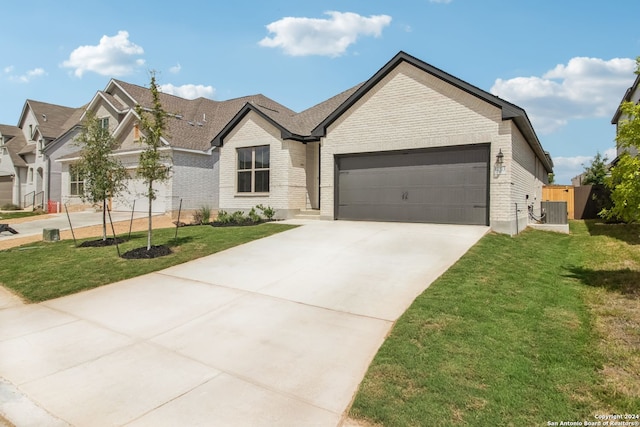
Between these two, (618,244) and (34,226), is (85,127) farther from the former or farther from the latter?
(618,244)

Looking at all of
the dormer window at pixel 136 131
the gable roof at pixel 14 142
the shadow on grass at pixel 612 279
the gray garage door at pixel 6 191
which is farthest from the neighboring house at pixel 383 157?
the gray garage door at pixel 6 191

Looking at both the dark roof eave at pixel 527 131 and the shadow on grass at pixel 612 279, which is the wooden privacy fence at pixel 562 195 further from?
the shadow on grass at pixel 612 279

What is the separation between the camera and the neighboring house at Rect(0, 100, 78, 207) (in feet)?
102

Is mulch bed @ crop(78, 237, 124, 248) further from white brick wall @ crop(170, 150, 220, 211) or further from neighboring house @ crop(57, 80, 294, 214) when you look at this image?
white brick wall @ crop(170, 150, 220, 211)

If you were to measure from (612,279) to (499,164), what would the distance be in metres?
5.75

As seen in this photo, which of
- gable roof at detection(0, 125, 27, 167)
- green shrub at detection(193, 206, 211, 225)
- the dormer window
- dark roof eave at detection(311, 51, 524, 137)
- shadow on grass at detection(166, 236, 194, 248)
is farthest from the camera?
gable roof at detection(0, 125, 27, 167)

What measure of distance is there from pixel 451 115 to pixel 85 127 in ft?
40.5

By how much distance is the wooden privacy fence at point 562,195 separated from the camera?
22703 millimetres

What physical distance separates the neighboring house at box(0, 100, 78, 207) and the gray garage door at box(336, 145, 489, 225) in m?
27.4

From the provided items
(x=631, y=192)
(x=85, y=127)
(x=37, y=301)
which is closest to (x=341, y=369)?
(x=631, y=192)

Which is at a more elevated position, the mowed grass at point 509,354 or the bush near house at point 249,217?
the bush near house at point 249,217

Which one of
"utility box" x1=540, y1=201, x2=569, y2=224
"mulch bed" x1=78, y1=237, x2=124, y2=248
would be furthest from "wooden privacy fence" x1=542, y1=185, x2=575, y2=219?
"mulch bed" x1=78, y1=237, x2=124, y2=248

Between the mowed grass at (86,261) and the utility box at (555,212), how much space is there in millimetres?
10600

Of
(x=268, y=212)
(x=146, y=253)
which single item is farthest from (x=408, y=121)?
(x=146, y=253)
